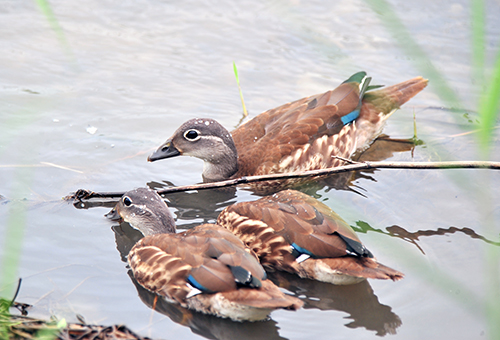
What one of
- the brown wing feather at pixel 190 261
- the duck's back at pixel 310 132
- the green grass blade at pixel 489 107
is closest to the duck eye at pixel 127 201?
the brown wing feather at pixel 190 261

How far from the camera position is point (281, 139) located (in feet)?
23.0

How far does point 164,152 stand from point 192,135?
426 mm

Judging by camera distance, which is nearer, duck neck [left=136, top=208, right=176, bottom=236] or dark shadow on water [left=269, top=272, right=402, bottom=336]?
dark shadow on water [left=269, top=272, right=402, bottom=336]

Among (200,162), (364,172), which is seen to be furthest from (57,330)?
(364,172)

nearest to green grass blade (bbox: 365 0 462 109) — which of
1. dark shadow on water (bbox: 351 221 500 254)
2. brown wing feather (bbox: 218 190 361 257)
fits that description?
brown wing feather (bbox: 218 190 361 257)

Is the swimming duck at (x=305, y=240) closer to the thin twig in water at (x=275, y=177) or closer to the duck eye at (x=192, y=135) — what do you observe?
the thin twig in water at (x=275, y=177)

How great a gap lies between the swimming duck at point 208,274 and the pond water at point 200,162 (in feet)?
0.44

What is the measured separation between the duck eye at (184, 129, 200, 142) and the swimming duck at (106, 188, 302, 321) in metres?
2.12

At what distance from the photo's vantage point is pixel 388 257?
522 centimetres

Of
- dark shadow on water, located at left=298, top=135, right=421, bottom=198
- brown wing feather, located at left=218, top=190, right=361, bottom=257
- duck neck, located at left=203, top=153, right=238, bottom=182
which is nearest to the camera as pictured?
brown wing feather, located at left=218, top=190, right=361, bottom=257

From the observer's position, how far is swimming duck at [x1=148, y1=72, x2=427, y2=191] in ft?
22.9

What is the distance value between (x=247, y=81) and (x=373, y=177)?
320cm

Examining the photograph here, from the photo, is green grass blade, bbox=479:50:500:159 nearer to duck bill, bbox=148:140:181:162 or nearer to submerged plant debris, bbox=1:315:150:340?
submerged plant debris, bbox=1:315:150:340

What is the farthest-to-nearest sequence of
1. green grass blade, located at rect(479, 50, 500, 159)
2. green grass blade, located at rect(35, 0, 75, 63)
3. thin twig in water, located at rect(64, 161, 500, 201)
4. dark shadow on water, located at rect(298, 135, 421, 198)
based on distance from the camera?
dark shadow on water, located at rect(298, 135, 421, 198) → thin twig in water, located at rect(64, 161, 500, 201) → green grass blade, located at rect(35, 0, 75, 63) → green grass blade, located at rect(479, 50, 500, 159)
